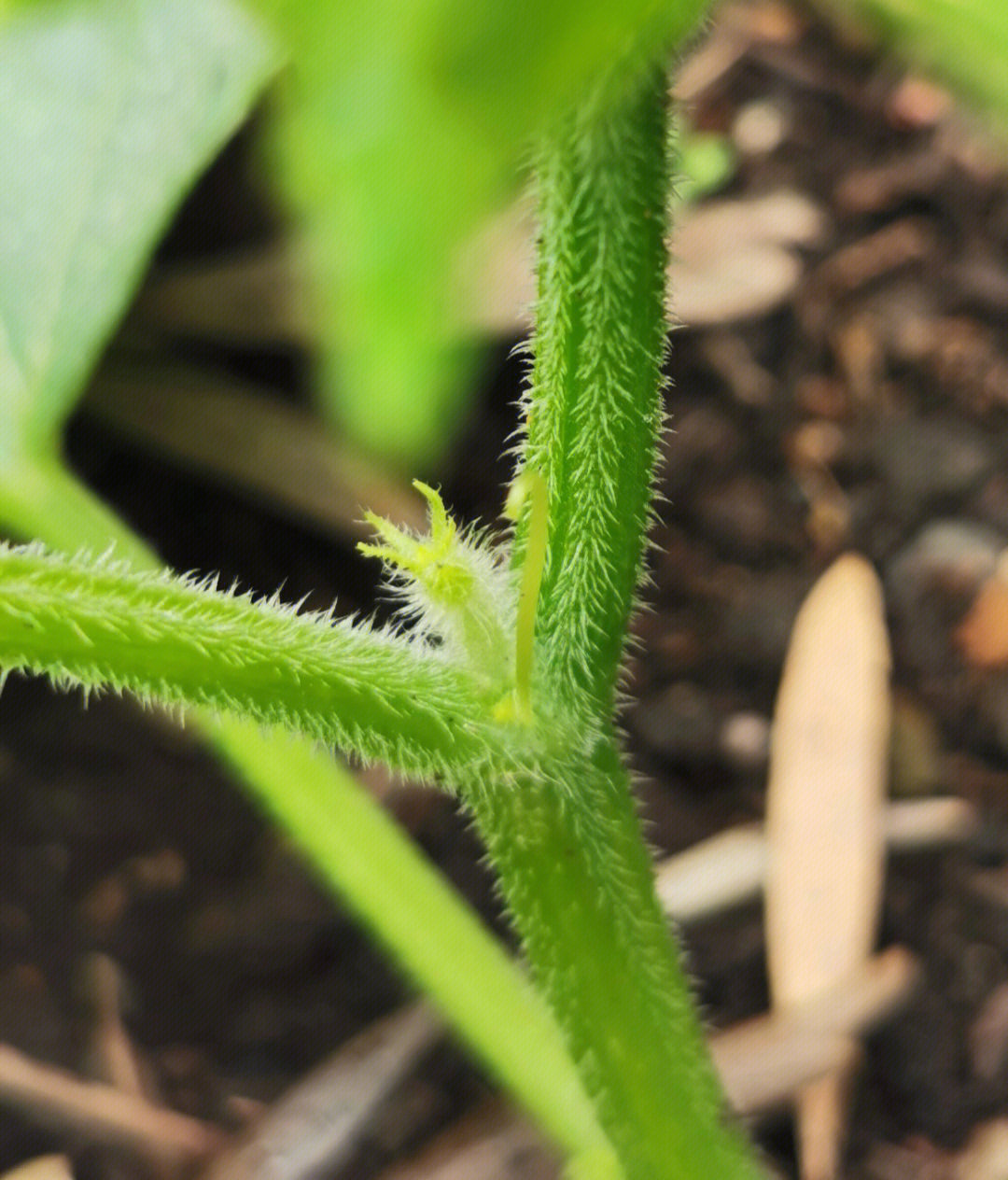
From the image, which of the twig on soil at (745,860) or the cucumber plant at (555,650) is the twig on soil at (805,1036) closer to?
the twig on soil at (745,860)

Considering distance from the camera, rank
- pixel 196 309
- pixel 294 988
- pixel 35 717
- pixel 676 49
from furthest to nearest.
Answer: pixel 196 309
pixel 35 717
pixel 294 988
pixel 676 49

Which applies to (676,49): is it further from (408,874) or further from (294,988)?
(294,988)

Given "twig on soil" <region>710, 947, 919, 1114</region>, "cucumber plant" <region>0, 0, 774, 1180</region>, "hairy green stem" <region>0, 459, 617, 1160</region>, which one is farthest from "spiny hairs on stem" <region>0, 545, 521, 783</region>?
"twig on soil" <region>710, 947, 919, 1114</region>

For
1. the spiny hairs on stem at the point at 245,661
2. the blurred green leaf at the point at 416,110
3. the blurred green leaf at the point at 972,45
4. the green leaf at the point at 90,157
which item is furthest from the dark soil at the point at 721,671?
the blurred green leaf at the point at 416,110

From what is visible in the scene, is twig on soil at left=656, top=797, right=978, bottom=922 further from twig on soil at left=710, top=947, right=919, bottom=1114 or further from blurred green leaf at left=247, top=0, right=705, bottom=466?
blurred green leaf at left=247, top=0, right=705, bottom=466

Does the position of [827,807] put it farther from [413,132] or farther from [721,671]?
[413,132]

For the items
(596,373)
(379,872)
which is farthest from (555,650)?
(379,872)

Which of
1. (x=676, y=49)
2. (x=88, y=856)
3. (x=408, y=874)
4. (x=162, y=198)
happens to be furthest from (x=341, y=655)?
(x=88, y=856)
